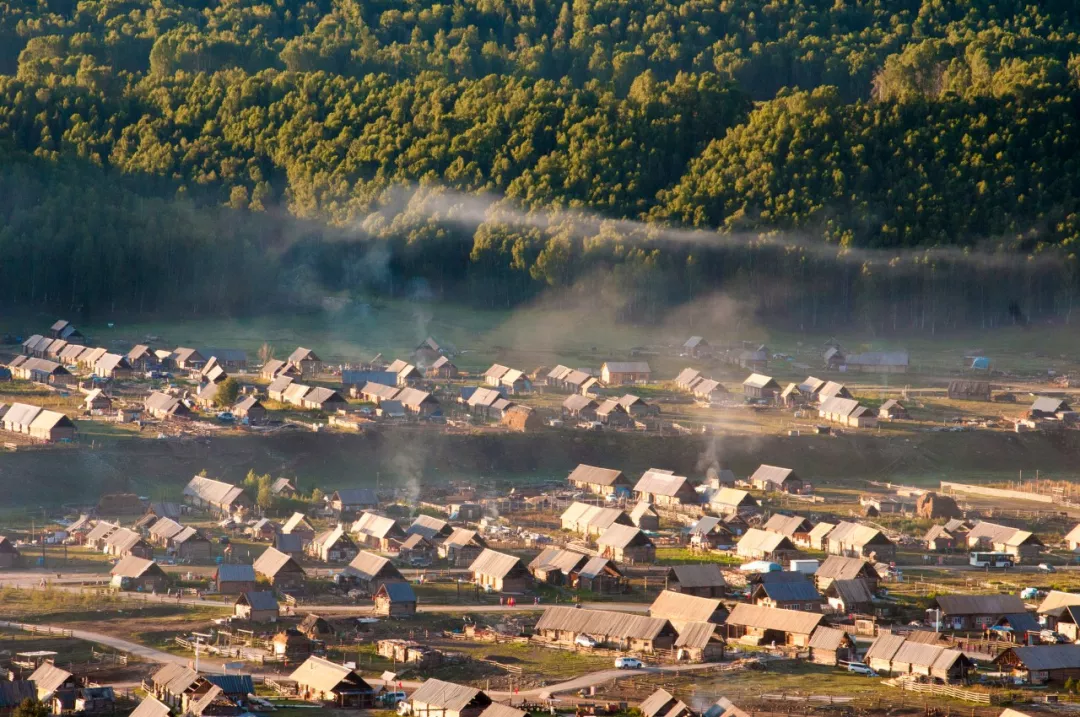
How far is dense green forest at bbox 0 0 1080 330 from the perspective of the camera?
8250 centimetres

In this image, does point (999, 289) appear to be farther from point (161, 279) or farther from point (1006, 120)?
point (161, 279)

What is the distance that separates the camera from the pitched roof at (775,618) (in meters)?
37.0

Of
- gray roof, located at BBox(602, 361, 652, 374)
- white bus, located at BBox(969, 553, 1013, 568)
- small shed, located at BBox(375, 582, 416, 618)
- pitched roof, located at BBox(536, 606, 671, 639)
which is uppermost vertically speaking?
pitched roof, located at BBox(536, 606, 671, 639)

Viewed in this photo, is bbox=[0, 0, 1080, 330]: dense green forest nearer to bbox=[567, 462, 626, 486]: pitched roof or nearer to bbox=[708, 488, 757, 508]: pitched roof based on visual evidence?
bbox=[567, 462, 626, 486]: pitched roof

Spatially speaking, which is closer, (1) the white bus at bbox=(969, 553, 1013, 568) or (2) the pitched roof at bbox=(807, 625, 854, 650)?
(2) the pitched roof at bbox=(807, 625, 854, 650)

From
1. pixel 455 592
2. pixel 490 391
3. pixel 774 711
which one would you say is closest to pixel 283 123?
→ pixel 490 391

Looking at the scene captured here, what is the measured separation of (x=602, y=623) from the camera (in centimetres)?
3716

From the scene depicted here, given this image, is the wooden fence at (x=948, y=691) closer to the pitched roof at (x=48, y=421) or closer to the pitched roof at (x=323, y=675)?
the pitched roof at (x=323, y=675)

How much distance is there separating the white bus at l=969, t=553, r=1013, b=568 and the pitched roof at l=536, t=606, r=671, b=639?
10.9 metres

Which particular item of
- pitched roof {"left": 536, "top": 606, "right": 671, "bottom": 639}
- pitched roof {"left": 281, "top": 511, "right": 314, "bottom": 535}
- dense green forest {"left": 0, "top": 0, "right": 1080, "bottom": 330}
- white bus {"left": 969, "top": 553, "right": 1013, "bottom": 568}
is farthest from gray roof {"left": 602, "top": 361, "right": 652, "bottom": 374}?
pitched roof {"left": 536, "top": 606, "right": 671, "bottom": 639}

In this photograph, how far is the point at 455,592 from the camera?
41500 millimetres

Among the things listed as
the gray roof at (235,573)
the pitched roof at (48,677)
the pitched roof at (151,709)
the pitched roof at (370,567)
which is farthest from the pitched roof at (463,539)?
the pitched roof at (151,709)

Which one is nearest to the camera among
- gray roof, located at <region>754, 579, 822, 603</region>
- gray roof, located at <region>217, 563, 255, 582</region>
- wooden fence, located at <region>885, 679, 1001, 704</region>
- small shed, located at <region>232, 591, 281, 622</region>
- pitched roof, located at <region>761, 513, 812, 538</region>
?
wooden fence, located at <region>885, 679, 1001, 704</region>

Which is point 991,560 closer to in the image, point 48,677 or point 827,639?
point 827,639
